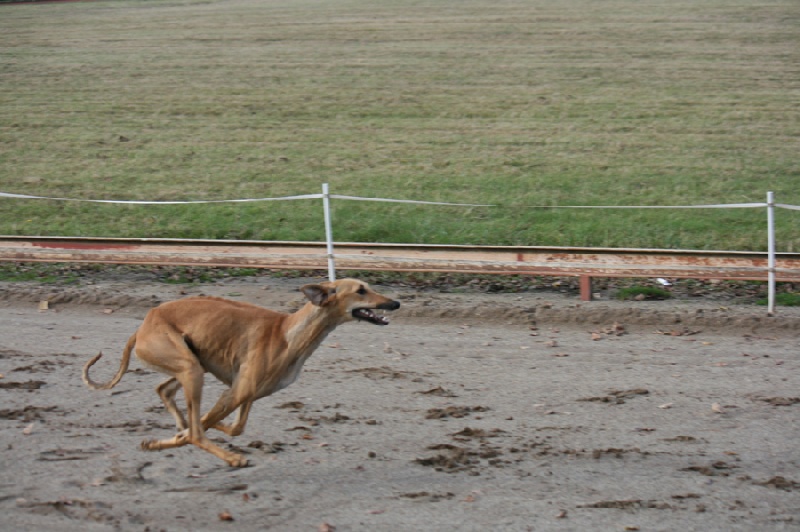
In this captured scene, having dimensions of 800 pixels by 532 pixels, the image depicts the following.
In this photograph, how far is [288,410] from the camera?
368 inches

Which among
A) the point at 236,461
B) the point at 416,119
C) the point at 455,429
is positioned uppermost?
the point at 416,119

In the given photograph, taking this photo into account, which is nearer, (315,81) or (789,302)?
(789,302)

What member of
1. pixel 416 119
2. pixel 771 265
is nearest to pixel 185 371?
pixel 771 265

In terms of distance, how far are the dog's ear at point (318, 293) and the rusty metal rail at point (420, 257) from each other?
5.86 metres

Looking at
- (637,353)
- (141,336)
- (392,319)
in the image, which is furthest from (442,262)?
(141,336)

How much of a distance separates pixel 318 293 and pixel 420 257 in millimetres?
6438

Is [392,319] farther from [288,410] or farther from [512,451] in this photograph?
[512,451]

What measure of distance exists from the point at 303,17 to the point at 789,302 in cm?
2340

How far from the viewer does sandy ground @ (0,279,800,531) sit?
712 cm

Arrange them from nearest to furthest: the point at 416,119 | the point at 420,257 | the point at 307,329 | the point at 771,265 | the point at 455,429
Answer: the point at 307,329 → the point at 455,429 → the point at 771,265 → the point at 420,257 → the point at 416,119

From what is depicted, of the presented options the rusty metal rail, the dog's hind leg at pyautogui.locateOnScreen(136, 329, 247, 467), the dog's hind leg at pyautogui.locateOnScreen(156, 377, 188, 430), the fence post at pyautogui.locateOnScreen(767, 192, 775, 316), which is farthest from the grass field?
the dog's hind leg at pyautogui.locateOnScreen(136, 329, 247, 467)

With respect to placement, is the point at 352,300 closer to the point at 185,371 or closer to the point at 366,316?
the point at 366,316

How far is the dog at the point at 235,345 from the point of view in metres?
7.56

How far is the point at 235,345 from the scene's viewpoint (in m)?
7.72
